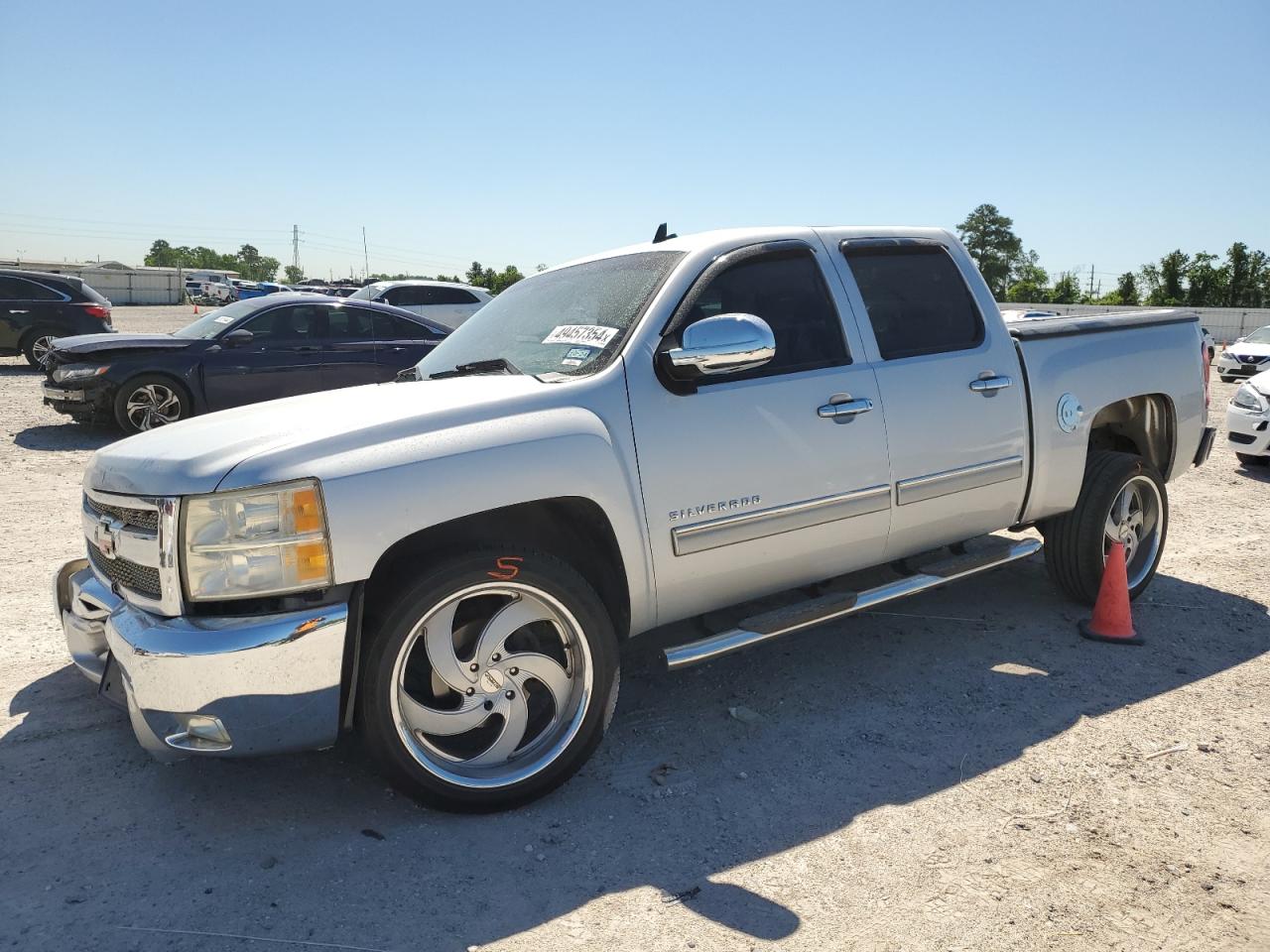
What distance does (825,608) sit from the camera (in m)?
3.84

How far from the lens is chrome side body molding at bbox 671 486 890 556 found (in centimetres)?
347

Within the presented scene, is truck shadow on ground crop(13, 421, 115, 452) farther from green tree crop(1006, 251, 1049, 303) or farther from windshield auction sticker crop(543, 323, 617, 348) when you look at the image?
green tree crop(1006, 251, 1049, 303)

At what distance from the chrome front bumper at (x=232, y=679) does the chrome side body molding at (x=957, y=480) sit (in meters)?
2.32

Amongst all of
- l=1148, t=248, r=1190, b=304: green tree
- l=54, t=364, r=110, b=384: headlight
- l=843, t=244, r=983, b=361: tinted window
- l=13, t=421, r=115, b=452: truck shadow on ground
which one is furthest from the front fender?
l=1148, t=248, r=1190, b=304: green tree

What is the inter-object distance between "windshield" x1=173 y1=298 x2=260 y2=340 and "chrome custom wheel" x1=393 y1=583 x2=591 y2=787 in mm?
8550

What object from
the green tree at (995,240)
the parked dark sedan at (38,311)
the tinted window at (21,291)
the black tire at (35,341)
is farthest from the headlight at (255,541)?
the green tree at (995,240)

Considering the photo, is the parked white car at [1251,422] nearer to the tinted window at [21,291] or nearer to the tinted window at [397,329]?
the tinted window at [397,329]

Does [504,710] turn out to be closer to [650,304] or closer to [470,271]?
[650,304]

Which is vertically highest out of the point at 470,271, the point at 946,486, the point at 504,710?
the point at 470,271

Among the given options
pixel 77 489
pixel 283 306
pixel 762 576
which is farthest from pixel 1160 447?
pixel 283 306

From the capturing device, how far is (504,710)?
10.6 ft

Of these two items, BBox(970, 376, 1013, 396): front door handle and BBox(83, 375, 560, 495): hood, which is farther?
BBox(970, 376, 1013, 396): front door handle

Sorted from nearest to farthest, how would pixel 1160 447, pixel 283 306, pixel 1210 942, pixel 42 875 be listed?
1. pixel 1210 942
2. pixel 42 875
3. pixel 1160 447
4. pixel 283 306

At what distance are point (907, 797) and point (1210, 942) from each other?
95 centimetres
